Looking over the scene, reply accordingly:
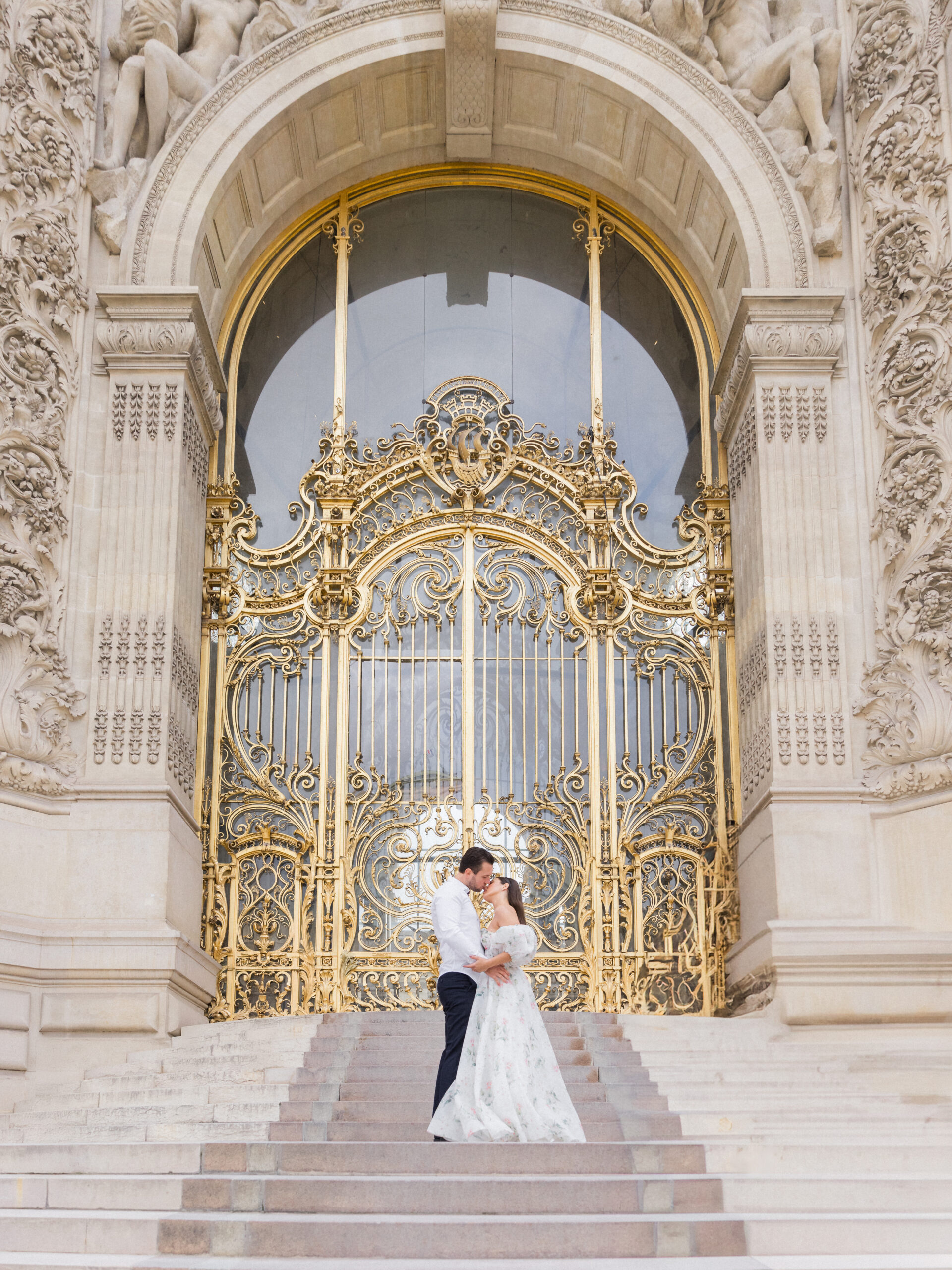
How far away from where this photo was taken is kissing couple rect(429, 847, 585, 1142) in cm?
719

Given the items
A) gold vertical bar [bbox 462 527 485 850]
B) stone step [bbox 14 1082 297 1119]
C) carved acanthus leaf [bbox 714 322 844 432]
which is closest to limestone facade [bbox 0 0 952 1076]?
carved acanthus leaf [bbox 714 322 844 432]

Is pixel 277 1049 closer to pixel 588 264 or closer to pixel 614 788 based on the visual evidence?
pixel 614 788

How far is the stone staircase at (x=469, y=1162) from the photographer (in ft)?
19.1

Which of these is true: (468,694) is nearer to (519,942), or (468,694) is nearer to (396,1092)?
(396,1092)

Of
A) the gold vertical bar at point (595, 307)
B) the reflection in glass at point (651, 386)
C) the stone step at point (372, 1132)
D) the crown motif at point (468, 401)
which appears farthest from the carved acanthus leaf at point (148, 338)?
the stone step at point (372, 1132)

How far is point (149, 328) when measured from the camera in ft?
39.3

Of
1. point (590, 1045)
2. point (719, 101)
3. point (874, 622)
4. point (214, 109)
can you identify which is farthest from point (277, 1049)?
point (719, 101)

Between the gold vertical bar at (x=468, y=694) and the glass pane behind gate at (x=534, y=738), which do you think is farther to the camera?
the gold vertical bar at (x=468, y=694)

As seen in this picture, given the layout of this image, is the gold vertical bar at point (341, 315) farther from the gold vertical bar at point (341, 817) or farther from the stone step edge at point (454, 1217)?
the stone step edge at point (454, 1217)

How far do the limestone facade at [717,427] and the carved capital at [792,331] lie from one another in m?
0.02

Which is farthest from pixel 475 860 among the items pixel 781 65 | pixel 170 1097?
pixel 781 65

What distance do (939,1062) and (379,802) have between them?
16.7 ft

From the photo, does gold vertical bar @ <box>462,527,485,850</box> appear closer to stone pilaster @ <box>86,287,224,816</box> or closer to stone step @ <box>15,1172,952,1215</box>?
stone pilaster @ <box>86,287,224,816</box>

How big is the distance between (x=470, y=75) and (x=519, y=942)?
29.5ft
